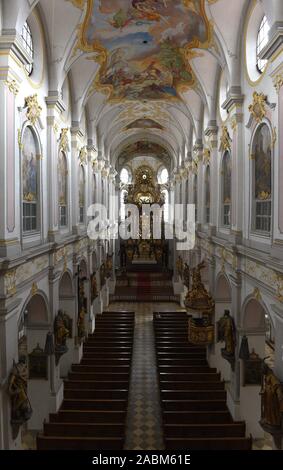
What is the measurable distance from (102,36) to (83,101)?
3.08 m

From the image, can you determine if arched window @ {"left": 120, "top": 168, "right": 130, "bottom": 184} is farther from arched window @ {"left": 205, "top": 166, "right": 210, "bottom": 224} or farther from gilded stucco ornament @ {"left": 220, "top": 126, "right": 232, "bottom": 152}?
gilded stucco ornament @ {"left": 220, "top": 126, "right": 232, "bottom": 152}

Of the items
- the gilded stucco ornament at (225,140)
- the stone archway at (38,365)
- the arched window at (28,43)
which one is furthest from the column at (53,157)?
the gilded stucco ornament at (225,140)

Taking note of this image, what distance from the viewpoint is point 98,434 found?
1147cm

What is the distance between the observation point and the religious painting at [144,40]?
13.4 m

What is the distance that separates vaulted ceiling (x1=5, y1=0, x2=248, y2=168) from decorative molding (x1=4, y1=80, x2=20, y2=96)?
1.35m

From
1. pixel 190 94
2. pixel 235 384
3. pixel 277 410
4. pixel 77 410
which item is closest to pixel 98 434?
pixel 77 410

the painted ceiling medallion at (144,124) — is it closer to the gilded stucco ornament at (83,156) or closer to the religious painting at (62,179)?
the gilded stucco ornament at (83,156)

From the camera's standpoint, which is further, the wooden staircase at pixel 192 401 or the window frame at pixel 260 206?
the wooden staircase at pixel 192 401

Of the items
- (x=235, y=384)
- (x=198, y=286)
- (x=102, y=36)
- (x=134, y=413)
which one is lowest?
(x=134, y=413)

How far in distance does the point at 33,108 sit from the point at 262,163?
6.21 metres

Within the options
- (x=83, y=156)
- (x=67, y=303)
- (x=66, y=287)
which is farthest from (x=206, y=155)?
(x=67, y=303)

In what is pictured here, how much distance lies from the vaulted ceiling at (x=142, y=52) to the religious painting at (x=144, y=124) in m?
4.31

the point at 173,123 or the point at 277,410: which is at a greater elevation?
the point at 173,123

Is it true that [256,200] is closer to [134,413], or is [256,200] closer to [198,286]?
[198,286]
